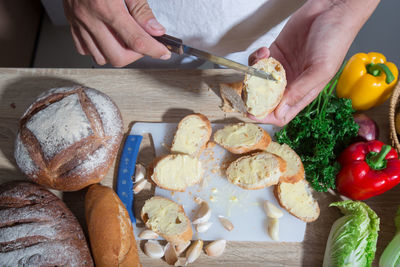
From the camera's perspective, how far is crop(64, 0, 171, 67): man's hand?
1.31m

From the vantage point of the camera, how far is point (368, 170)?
1.66 meters

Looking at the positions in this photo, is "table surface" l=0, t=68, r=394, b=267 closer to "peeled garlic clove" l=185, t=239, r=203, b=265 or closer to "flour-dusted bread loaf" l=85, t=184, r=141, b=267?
"flour-dusted bread loaf" l=85, t=184, r=141, b=267

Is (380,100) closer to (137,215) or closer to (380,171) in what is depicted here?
(380,171)

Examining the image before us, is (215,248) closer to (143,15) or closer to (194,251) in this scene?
(194,251)

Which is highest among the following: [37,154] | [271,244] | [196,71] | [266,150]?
[196,71]

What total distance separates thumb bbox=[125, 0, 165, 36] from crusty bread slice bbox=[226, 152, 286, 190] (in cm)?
82

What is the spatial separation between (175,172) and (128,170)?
0.88ft

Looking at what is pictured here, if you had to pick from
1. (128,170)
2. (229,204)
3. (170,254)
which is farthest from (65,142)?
(229,204)

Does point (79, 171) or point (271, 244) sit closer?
point (79, 171)

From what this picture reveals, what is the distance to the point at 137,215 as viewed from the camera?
1.79 meters

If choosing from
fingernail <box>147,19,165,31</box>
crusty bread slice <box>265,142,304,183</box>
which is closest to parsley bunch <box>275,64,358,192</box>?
crusty bread slice <box>265,142,304,183</box>

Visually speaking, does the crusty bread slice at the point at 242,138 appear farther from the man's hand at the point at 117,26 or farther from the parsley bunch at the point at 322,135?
the man's hand at the point at 117,26

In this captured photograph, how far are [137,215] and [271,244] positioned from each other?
729mm

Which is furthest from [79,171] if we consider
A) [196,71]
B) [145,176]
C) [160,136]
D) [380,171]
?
[380,171]
